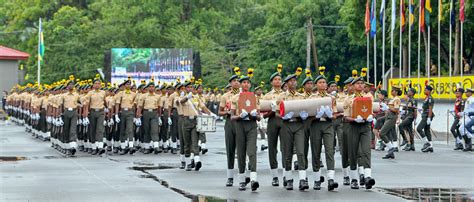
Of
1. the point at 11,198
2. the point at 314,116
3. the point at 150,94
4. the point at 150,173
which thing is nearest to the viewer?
the point at 11,198

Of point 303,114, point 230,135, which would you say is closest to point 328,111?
point 303,114

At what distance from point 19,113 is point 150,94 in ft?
97.2

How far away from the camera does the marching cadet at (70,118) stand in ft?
91.6

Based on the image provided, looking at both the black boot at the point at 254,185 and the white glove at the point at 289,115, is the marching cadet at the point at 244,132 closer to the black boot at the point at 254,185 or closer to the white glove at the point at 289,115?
the black boot at the point at 254,185

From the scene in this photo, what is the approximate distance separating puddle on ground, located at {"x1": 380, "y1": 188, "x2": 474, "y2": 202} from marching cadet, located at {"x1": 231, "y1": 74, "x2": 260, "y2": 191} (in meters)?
2.10

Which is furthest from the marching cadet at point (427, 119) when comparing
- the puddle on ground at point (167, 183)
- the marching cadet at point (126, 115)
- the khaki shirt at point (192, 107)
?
the puddle on ground at point (167, 183)

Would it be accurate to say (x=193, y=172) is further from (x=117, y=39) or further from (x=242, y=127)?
(x=117, y=39)

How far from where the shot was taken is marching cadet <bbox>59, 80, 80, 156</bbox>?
27922 mm

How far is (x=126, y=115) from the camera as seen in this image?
92.2 feet

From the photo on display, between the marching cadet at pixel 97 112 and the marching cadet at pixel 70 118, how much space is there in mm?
389

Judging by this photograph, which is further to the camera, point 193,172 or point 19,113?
point 19,113

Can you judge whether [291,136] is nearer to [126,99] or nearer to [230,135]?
[230,135]

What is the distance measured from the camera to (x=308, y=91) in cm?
1714

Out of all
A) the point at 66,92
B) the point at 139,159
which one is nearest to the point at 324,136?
the point at 139,159
